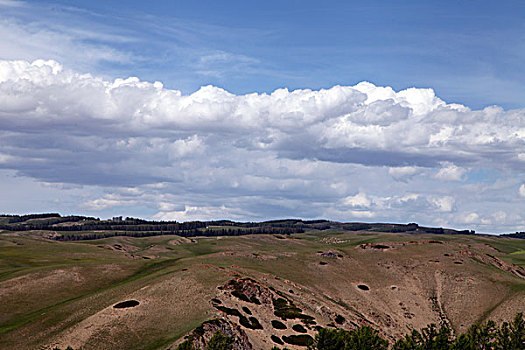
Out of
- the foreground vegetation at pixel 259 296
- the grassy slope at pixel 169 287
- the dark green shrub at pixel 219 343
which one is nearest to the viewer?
the dark green shrub at pixel 219 343

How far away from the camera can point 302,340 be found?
9200 centimetres

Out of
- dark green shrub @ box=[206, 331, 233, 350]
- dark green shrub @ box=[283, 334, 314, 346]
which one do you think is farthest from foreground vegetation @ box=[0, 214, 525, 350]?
dark green shrub @ box=[206, 331, 233, 350]

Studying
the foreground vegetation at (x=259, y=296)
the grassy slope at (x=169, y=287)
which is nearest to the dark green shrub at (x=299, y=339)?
the foreground vegetation at (x=259, y=296)

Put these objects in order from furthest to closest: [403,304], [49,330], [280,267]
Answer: [280,267] < [403,304] < [49,330]

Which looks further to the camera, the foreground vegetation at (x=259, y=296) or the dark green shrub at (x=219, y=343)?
the foreground vegetation at (x=259, y=296)

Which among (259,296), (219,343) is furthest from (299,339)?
(219,343)

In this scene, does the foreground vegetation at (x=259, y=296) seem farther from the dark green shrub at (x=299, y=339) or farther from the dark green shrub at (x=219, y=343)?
the dark green shrub at (x=219, y=343)

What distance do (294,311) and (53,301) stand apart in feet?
178

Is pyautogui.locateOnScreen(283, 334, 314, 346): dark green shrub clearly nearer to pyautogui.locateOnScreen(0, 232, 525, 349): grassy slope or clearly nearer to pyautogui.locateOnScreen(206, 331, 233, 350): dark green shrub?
pyautogui.locateOnScreen(0, 232, 525, 349): grassy slope

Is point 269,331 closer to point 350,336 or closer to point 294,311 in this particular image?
point 294,311

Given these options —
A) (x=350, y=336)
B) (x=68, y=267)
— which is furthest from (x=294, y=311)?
(x=68, y=267)

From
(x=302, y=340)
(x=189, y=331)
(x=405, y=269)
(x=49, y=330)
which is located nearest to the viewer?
(x=189, y=331)

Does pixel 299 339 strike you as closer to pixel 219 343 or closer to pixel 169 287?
pixel 219 343

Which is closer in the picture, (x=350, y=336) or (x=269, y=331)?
(x=350, y=336)
